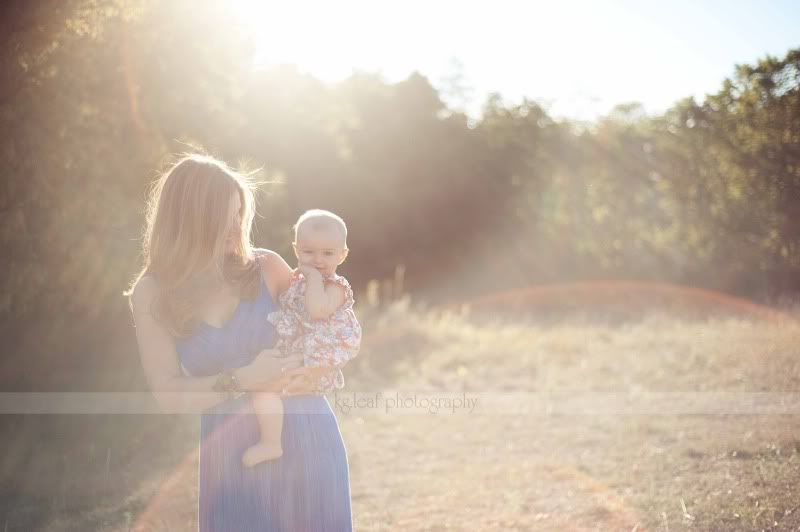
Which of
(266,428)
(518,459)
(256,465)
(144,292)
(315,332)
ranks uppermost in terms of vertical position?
(144,292)

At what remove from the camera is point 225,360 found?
2637 millimetres

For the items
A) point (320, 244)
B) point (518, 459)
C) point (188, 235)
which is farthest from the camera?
point (518, 459)

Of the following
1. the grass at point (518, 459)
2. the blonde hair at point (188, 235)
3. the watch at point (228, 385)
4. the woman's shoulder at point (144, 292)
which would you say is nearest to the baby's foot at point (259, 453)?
the watch at point (228, 385)

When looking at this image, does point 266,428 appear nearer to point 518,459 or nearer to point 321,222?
point 321,222

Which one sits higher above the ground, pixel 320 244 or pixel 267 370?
pixel 320 244

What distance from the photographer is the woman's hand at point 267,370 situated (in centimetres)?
249

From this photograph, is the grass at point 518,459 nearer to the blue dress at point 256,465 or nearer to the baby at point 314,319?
the blue dress at point 256,465

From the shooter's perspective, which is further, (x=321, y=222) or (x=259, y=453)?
(x=321, y=222)

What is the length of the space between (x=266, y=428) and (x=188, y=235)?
2.35 ft

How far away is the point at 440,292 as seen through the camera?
89.9 feet

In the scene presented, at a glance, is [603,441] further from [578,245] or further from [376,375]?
[578,245]

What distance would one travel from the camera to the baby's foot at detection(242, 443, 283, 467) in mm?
2529

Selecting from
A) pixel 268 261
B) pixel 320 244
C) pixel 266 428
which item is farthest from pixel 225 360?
pixel 320 244

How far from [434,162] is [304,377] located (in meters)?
25.9
